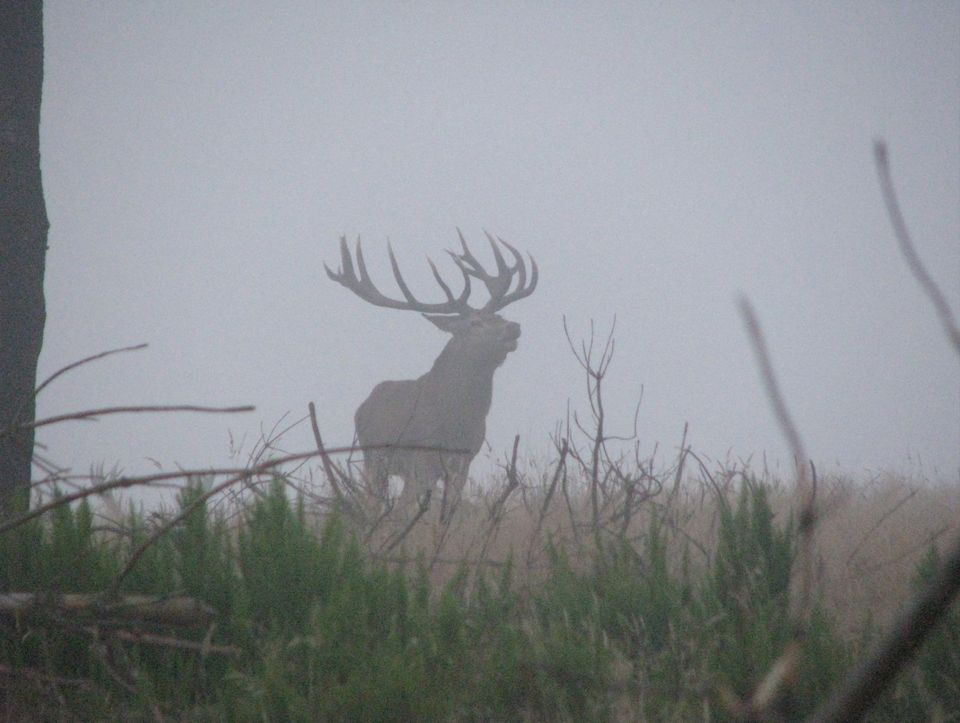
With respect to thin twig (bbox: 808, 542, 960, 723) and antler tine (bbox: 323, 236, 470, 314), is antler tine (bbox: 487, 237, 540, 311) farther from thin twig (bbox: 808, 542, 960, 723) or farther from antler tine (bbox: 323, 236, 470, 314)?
thin twig (bbox: 808, 542, 960, 723)

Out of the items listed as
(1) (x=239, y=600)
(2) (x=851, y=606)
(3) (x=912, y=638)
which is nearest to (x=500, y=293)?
(2) (x=851, y=606)

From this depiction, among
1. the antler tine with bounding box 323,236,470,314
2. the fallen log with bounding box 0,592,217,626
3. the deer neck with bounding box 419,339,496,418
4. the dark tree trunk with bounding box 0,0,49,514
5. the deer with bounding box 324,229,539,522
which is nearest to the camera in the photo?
the fallen log with bounding box 0,592,217,626

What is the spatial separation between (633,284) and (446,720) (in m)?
190

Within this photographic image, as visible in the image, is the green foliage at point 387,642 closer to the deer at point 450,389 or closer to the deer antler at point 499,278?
the deer at point 450,389

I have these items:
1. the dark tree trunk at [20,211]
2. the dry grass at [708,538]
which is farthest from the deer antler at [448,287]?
the dark tree trunk at [20,211]

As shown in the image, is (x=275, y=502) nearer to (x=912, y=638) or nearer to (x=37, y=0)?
(x=912, y=638)

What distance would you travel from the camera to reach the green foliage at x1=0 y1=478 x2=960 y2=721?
1921mm

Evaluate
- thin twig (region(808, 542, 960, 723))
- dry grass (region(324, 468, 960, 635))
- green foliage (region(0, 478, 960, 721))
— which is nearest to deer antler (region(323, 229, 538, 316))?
dry grass (region(324, 468, 960, 635))

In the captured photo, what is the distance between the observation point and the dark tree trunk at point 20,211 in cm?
388

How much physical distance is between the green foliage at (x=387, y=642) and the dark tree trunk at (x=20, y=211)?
1.59 m

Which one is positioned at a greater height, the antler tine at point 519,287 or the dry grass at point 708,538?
the antler tine at point 519,287

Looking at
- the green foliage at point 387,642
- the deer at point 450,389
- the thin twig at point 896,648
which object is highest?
the deer at point 450,389

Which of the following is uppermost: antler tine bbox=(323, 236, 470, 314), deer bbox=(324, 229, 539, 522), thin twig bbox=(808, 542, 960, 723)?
antler tine bbox=(323, 236, 470, 314)

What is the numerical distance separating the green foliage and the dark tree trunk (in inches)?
62.6
